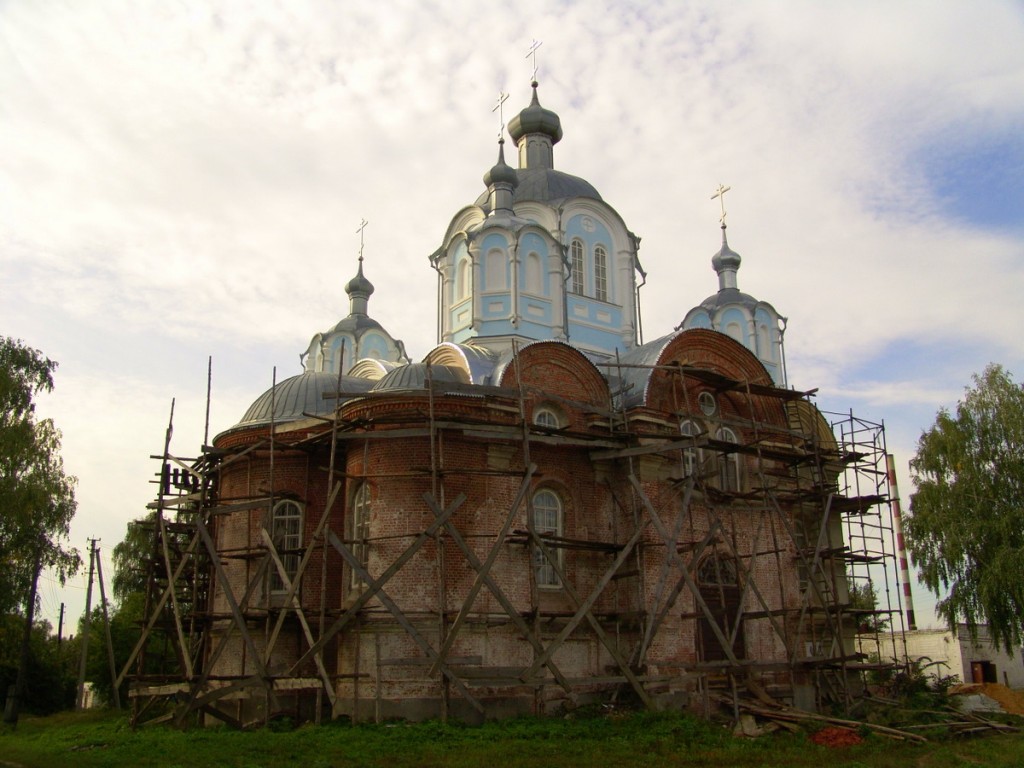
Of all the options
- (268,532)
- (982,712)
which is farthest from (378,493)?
(982,712)

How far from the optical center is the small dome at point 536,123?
23000 mm

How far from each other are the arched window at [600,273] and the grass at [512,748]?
383 inches

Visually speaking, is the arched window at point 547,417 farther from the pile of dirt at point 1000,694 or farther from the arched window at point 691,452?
the pile of dirt at point 1000,694

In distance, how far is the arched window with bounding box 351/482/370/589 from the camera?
14609 millimetres

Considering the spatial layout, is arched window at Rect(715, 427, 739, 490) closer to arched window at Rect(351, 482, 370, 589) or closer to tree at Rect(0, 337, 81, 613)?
arched window at Rect(351, 482, 370, 589)

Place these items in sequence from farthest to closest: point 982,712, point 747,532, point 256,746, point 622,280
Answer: point 622,280 → point 747,532 → point 982,712 → point 256,746

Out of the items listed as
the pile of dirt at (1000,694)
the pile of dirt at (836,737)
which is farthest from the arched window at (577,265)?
the pile of dirt at (1000,694)

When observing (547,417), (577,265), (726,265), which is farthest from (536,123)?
(547,417)

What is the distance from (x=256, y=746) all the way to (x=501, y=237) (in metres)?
11.0

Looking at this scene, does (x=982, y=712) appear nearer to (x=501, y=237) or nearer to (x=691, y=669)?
(x=691, y=669)

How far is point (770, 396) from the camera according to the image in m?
18.5

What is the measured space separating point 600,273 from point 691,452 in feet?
18.2

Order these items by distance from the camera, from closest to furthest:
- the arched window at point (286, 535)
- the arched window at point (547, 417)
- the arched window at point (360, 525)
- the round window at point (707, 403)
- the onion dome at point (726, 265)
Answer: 1. the arched window at point (360, 525)
2. the arched window at point (286, 535)
3. the arched window at point (547, 417)
4. the round window at point (707, 403)
5. the onion dome at point (726, 265)

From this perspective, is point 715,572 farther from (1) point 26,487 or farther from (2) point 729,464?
(1) point 26,487
